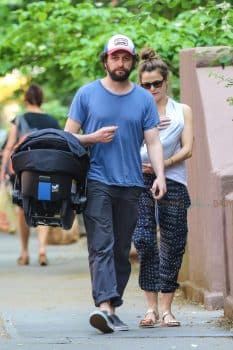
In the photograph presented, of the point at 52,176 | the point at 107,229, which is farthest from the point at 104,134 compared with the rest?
the point at 107,229

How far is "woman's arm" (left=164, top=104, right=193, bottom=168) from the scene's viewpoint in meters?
7.83

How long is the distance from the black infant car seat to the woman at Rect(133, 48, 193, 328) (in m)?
0.61

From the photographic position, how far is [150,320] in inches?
310

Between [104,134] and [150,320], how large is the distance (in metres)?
1.40

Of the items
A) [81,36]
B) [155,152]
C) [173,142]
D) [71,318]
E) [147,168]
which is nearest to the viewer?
[155,152]

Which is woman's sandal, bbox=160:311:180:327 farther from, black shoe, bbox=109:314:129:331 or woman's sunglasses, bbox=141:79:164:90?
woman's sunglasses, bbox=141:79:164:90

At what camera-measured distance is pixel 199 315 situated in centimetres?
856

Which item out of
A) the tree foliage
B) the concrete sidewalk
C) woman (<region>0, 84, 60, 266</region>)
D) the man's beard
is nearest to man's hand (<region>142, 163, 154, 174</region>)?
the man's beard

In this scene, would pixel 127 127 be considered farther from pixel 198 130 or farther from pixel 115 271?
pixel 198 130

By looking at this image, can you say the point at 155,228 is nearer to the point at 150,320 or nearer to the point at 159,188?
the point at 159,188

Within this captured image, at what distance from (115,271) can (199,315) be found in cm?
117

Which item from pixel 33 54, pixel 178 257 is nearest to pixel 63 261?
pixel 33 54

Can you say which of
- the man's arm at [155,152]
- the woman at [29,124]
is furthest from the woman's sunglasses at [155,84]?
the woman at [29,124]

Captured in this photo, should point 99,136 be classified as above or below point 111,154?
above
